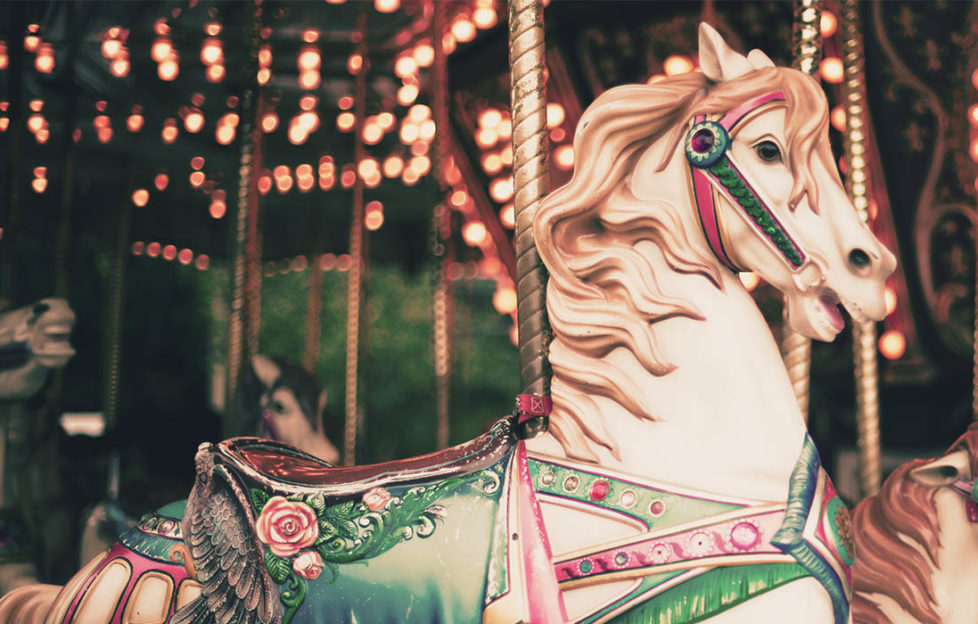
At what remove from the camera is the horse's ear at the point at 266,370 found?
3.21 m

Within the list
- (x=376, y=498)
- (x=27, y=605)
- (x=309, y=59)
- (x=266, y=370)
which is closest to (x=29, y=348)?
(x=266, y=370)

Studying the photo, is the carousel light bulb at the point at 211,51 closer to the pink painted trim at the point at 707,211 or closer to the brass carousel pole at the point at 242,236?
the brass carousel pole at the point at 242,236

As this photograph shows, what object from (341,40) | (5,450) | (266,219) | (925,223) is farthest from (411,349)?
(5,450)

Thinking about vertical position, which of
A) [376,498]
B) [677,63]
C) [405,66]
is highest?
[405,66]

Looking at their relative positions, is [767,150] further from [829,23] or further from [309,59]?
[309,59]

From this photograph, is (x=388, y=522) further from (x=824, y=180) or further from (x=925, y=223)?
(x=925, y=223)

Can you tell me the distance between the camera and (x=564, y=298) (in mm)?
1711

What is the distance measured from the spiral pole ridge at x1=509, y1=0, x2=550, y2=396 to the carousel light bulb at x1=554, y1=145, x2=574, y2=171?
283cm

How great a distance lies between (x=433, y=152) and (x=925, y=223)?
2218mm

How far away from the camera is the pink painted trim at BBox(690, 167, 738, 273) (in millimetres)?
1627

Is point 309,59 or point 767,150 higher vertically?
→ point 309,59

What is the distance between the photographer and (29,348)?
2758 mm

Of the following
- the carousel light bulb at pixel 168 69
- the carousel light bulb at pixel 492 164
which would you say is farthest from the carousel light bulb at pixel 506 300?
the carousel light bulb at pixel 168 69

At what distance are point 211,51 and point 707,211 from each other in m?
3.75
